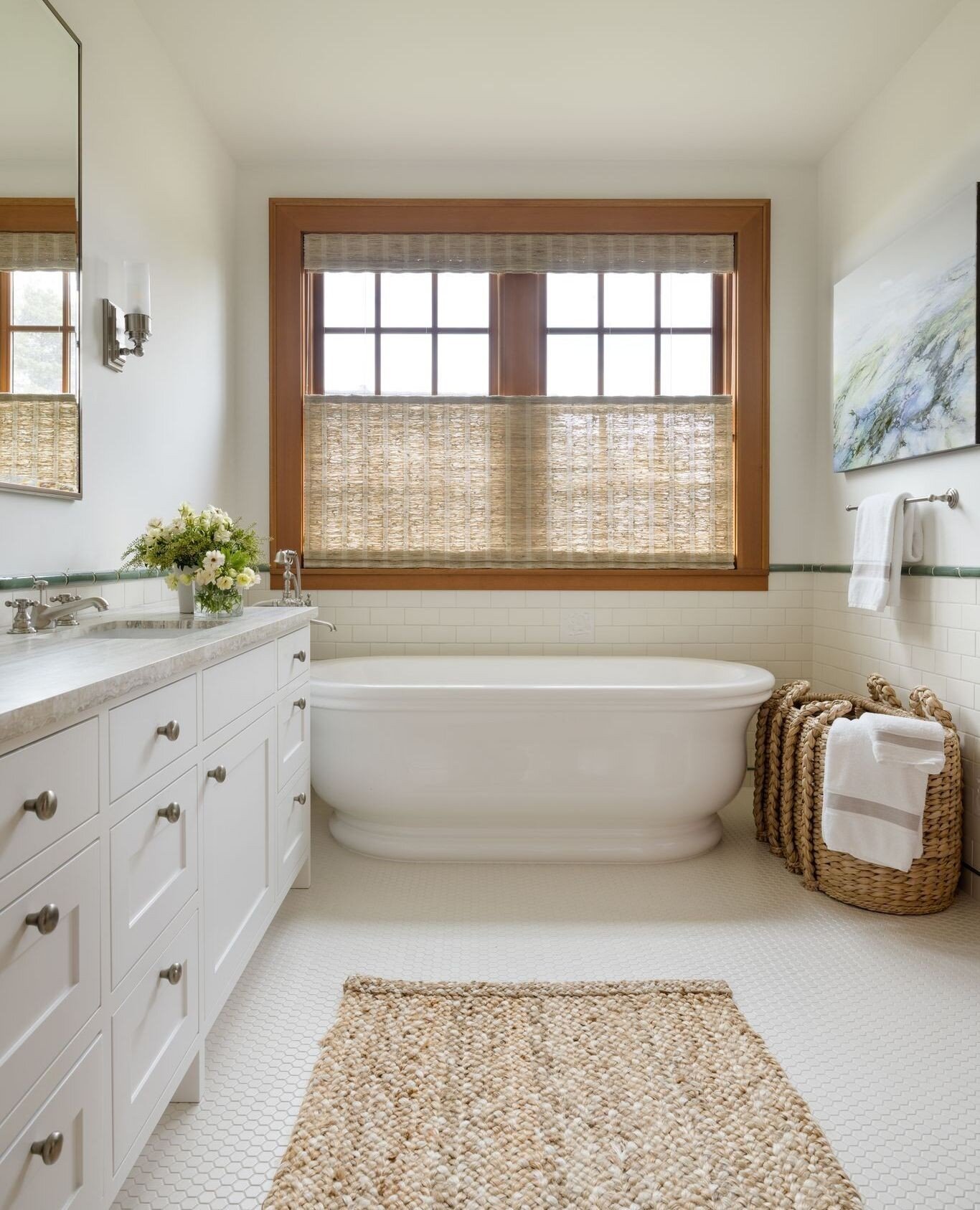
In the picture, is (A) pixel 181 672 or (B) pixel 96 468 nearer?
(A) pixel 181 672

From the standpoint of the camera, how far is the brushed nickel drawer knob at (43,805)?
892 mm

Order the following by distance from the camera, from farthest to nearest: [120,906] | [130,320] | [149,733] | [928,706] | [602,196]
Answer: [602,196], [928,706], [130,320], [149,733], [120,906]

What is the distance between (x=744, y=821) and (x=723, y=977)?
1255 millimetres

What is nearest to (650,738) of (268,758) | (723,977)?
(723,977)

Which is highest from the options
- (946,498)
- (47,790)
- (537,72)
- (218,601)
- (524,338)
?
(537,72)

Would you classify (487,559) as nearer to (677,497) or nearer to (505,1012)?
(677,497)

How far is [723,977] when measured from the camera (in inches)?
79.0

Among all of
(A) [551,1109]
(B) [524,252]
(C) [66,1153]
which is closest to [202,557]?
(C) [66,1153]

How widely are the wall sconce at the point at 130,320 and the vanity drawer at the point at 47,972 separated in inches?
65.0

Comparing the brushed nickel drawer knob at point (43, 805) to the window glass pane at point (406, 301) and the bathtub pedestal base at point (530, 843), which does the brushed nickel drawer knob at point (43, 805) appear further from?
the window glass pane at point (406, 301)

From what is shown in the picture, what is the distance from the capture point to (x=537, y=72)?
2.73 meters

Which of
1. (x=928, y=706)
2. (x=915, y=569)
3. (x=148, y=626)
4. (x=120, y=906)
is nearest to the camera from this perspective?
(x=120, y=906)

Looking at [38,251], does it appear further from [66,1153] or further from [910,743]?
[910,743]

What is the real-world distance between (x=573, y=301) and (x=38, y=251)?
2.25 m
